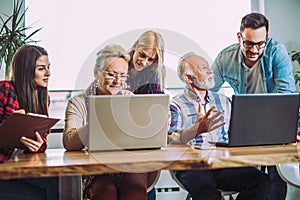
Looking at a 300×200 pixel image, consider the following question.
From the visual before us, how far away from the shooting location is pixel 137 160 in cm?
198

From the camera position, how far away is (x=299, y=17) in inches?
181

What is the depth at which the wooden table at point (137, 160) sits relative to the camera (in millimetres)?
1898

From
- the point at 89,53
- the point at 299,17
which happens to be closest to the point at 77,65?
the point at 89,53

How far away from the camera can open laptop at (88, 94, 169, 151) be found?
2.14 m

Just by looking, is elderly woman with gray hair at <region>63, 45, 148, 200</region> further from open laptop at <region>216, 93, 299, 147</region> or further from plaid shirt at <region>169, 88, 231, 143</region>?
open laptop at <region>216, 93, 299, 147</region>

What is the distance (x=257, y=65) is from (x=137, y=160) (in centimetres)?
147

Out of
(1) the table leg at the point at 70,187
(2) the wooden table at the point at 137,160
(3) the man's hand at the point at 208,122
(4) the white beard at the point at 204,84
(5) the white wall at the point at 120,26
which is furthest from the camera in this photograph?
(5) the white wall at the point at 120,26

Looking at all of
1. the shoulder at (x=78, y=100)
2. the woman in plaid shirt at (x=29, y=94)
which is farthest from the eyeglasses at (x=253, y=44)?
the woman in plaid shirt at (x=29, y=94)

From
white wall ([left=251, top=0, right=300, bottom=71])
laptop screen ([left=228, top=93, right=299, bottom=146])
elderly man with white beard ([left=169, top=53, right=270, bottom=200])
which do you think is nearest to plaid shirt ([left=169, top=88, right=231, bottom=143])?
elderly man with white beard ([left=169, top=53, right=270, bottom=200])

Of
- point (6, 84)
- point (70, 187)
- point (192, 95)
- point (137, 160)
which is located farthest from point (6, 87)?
point (192, 95)

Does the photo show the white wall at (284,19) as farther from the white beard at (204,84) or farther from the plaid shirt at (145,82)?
the plaid shirt at (145,82)

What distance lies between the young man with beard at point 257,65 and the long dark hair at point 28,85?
1308 millimetres

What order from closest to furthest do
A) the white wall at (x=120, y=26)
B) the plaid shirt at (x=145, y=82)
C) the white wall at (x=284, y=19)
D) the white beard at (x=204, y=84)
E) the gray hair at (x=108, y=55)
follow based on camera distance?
the gray hair at (x=108, y=55) → the plaid shirt at (x=145, y=82) → the white beard at (x=204, y=84) → the white wall at (x=120, y=26) → the white wall at (x=284, y=19)

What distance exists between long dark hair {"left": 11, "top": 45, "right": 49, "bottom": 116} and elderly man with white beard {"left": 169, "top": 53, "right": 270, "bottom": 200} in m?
0.72
